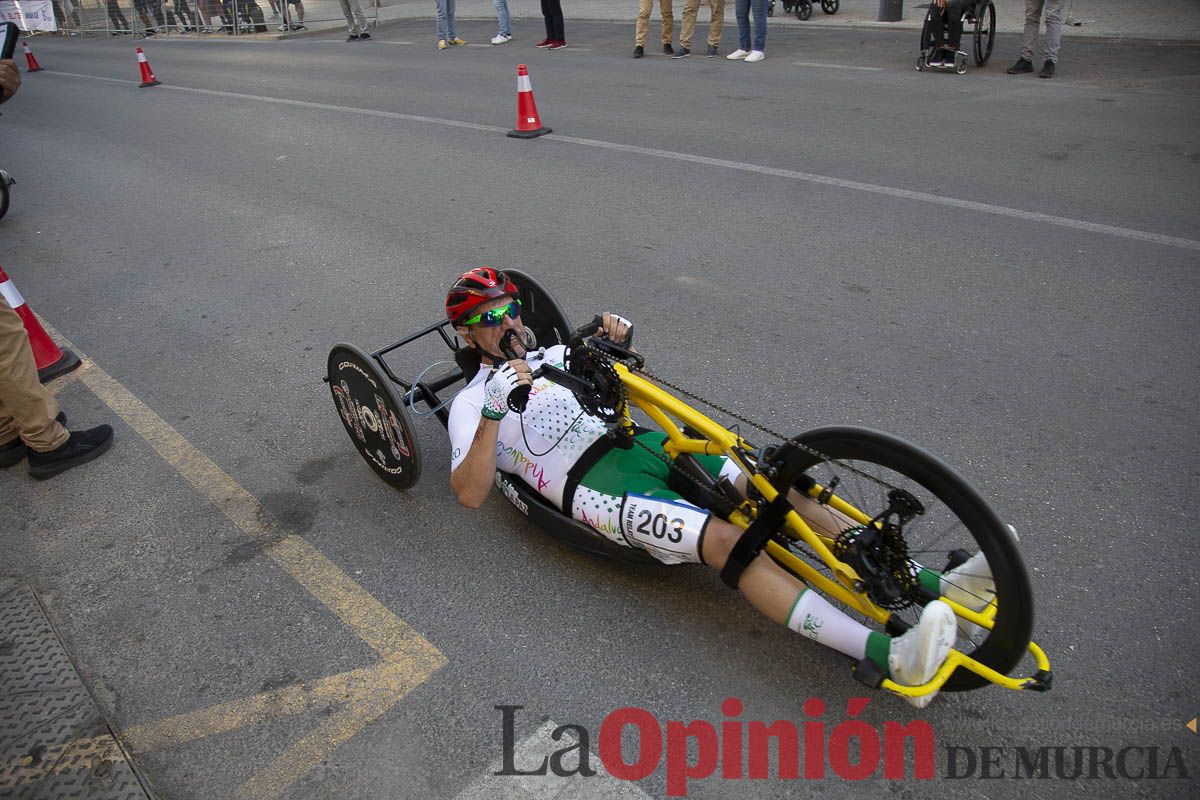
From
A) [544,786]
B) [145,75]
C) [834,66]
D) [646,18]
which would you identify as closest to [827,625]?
[544,786]

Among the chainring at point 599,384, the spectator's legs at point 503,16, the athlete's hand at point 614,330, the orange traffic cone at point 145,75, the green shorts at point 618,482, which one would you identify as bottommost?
the green shorts at point 618,482

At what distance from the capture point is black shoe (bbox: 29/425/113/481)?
4.06 metres

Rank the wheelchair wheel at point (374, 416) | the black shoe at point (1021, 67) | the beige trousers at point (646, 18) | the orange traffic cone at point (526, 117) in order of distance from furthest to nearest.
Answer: the beige trousers at point (646, 18), the black shoe at point (1021, 67), the orange traffic cone at point (526, 117), the wheelchair wheel at point (374, 416)

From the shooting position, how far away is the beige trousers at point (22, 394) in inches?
154

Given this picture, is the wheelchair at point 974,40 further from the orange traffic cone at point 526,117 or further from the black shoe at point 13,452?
the black shoe at point 13,452

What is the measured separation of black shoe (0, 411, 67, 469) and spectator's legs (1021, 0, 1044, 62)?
10.6m

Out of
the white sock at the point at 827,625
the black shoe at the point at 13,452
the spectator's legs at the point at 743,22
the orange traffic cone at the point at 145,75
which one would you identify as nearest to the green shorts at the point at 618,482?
the white sock at the point at 827,625

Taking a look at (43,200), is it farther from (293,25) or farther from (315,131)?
(293,25)

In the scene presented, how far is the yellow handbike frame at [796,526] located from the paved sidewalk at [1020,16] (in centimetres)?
1159

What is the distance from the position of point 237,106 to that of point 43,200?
4195 mm

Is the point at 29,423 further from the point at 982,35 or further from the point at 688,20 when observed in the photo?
the point at 982,35

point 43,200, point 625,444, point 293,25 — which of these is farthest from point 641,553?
point 293,25

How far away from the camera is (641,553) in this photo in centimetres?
287

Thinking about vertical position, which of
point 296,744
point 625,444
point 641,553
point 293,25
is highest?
point 293,25
